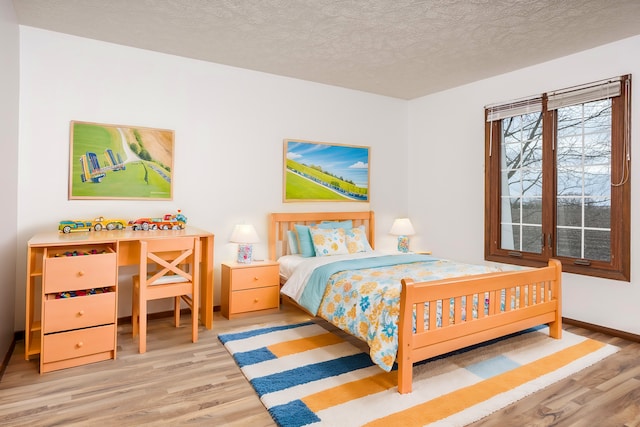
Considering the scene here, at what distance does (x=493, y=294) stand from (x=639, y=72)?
242 cm

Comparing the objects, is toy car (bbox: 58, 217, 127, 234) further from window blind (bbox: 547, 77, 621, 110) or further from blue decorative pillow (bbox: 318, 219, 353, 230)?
window blind (bbox: 547, 77, 621, 110)

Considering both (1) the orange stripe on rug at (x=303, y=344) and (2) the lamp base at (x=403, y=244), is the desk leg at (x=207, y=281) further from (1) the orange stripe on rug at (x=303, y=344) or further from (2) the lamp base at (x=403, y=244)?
(2) the lamp base at (x=403, y=244)

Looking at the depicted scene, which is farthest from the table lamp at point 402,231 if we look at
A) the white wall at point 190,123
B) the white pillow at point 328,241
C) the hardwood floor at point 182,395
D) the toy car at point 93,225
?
the toy car at point 93,225

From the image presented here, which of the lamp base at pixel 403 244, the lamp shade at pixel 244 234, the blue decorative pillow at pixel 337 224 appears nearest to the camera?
the lamp shade at pixel 244 234

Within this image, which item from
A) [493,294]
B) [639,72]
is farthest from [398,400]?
[639,72]

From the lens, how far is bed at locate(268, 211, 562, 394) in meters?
2.41

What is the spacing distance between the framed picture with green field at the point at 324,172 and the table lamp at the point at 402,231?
1.79ft

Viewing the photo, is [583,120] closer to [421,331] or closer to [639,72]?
[639,72]

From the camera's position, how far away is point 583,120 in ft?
12.2

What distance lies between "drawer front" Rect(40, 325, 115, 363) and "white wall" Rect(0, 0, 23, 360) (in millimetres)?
357

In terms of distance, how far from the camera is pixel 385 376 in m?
2.58

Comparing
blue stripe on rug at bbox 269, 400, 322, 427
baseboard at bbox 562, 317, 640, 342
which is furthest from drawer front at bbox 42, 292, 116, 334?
baseboard at bbox 562, 317, 640, 342

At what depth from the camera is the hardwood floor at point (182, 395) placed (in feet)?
6.84

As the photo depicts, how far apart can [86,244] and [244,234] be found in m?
1.48
